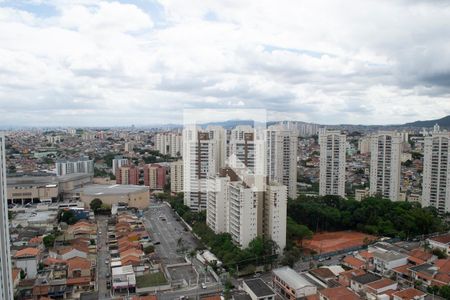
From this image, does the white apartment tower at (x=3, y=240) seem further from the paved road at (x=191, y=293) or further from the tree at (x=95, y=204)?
the tree at (x=95, y=204)

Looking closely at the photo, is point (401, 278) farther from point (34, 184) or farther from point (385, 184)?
point (34, 184)

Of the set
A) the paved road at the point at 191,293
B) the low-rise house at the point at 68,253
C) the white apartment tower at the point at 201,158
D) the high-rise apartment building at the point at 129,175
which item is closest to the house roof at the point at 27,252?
the low-rise house at the point at 68,253

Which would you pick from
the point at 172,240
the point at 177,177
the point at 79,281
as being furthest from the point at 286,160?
the point at 79,281

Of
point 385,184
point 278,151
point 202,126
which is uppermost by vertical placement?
point 202,126

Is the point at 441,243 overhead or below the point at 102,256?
overhead

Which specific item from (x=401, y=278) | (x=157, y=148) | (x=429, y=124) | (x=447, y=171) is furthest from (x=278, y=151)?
(x=429, y=124)

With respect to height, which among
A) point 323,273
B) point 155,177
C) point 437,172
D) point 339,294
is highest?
point 437,172

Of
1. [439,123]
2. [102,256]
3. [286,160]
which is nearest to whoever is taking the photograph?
[102,256]

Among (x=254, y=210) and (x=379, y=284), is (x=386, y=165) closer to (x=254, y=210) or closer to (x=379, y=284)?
(x=254, y=210)
